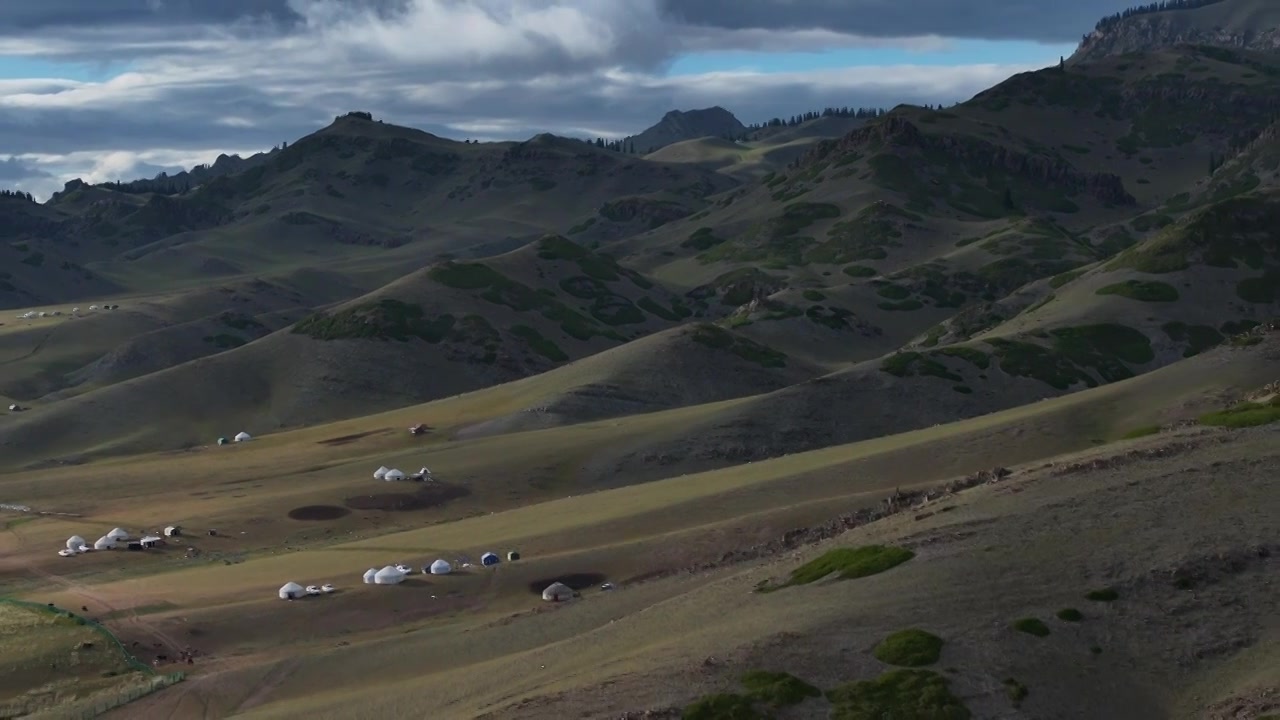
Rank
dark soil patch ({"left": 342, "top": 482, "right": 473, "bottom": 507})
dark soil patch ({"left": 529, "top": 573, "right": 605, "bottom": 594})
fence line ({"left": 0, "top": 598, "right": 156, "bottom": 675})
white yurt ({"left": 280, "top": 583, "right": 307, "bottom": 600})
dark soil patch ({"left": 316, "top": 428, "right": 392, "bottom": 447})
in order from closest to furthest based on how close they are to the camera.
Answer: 1. fence line ({"left": 0, "top": 598, "right": 156, "bottom": 675})
2. dark soil patch ({"left": 529, "top": 573, "right": 605, "bottom": 594})
3. white yurt ({"left": 280, "top": 583, "right": 307, "bottom": 600})
4. dark soil patch ({"left": 342, "top": 482, "right": 473, "bottom": 507})
5. dark soil patch ({"left": 316, "top": 428, "right": 392, "bottom": 447})

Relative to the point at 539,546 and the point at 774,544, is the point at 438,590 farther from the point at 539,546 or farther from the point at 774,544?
the point at 774,544

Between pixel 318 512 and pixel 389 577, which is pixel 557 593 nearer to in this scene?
pixel 389 577

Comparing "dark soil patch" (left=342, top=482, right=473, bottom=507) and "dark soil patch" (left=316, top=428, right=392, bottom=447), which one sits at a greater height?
"dark soil patch" (left=316, top=428, right=392, bottom=447)

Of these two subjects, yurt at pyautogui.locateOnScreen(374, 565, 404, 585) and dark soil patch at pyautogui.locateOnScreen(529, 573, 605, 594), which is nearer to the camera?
dark soil patch at pyautogui.locateOnScreen(529, 573, 605, 594)

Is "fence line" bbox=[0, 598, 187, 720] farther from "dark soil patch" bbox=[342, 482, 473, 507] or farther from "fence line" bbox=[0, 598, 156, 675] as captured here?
"dark soil patch" bbox=[342, 482, 473, 507]

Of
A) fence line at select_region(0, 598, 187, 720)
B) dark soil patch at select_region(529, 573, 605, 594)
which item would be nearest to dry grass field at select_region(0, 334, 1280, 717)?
dark soil patch at select_region(529, 573, 605, 594)

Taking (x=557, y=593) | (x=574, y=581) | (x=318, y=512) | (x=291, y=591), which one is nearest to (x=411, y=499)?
(x=318, y=512)

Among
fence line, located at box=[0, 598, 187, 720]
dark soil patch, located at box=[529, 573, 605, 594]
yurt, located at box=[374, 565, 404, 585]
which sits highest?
yurt, located at box=[374, 565, 404, 585]
